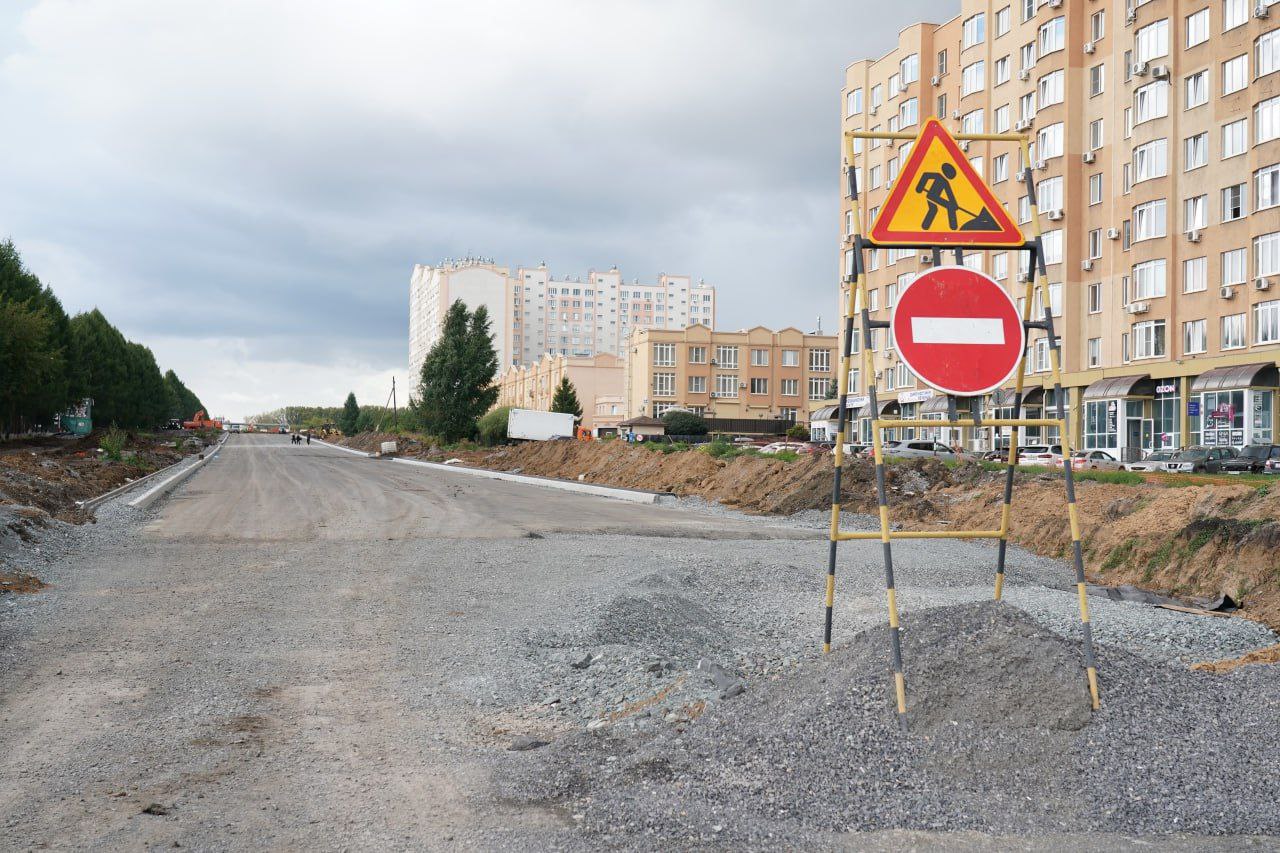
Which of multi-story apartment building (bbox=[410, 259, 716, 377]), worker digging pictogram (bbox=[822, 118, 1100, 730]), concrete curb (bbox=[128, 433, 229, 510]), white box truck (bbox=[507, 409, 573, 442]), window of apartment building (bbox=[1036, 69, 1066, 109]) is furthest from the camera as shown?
multi-story apartment building (bbox=[410, 259, 716, 377])

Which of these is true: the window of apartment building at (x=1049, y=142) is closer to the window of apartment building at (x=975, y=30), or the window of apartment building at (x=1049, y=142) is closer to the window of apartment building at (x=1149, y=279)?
the window of apartment building at (x=975, y=30)

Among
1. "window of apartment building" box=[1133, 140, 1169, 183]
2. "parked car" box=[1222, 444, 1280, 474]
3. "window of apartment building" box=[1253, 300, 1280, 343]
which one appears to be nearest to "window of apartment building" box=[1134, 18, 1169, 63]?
"window of apartment building" box=[1133, 140, 1169, 183]

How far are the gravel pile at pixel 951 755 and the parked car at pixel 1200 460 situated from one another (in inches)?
1219

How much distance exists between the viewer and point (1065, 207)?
4738 centimetres

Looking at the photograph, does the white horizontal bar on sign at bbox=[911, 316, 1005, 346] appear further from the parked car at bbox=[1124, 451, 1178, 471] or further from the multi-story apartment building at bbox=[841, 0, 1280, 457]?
the multi-story apartment building at bbox=[841, 0, 1280, 457]

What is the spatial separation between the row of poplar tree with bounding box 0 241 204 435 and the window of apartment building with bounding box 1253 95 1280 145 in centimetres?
5171

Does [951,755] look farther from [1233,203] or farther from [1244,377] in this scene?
[1233,203]

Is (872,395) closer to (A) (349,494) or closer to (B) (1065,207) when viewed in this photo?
(A) (349,494)

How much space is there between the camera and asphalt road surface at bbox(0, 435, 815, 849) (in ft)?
13.8

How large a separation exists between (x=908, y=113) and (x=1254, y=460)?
34.4 metres

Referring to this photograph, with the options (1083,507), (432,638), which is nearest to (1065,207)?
(1083,507)

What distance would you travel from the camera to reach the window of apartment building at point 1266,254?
3641 cm

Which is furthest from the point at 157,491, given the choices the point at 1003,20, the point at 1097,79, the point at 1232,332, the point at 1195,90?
the point at 1003,20

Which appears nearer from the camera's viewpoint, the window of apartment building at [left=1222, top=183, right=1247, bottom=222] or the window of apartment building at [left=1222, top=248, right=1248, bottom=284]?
the window of apartment building at [left=1222, top=248, right=1248, bottom=284]
